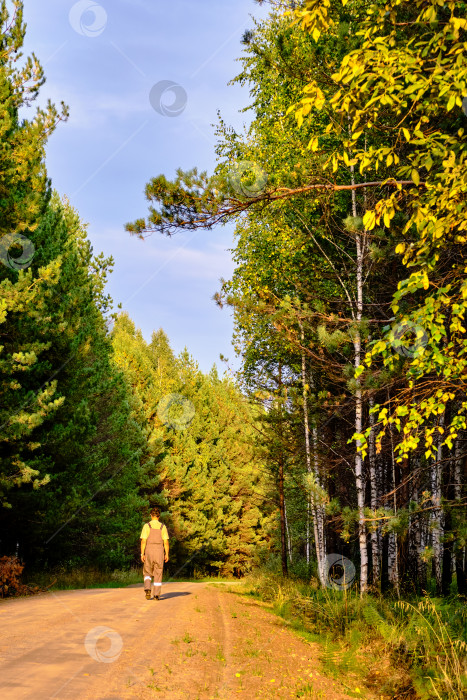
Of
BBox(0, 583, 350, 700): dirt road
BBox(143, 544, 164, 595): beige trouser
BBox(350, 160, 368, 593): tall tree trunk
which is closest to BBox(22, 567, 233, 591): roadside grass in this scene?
BBox(143, 544, 164, 595): beige trouser

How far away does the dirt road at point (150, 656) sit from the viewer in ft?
19.2

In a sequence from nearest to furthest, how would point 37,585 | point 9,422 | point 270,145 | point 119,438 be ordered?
point 9,422 → point 37,585 → point 270,145 → point 119,438

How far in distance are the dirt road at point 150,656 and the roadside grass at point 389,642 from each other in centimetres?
44

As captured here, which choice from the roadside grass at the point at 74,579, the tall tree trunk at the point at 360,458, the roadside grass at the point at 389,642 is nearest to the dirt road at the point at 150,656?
the roadside grass at the point at 389,642

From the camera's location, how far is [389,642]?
8023 millimetres

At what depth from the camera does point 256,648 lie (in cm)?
814

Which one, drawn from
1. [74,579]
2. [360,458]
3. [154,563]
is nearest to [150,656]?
[154,563]

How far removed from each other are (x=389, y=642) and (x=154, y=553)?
622 cm

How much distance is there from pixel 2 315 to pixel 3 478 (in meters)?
4.17

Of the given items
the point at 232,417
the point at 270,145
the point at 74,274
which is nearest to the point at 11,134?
the point at 74,274

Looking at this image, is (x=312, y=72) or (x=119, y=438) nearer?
(x=312, y=72)

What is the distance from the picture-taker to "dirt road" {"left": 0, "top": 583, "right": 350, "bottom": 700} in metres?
5.84

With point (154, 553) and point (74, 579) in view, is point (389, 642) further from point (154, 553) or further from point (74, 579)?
point (74, 579)

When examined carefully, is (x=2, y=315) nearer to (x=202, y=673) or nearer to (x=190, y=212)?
(x=190, y=212)
